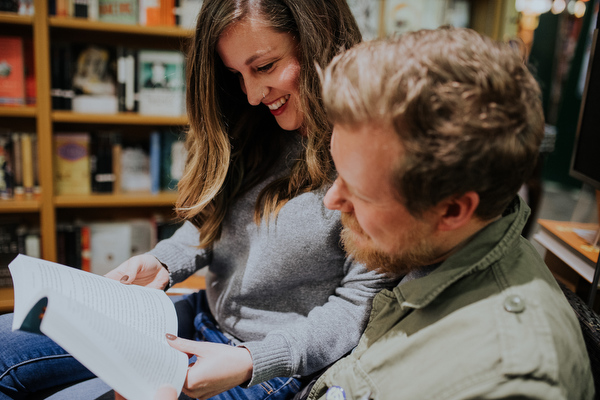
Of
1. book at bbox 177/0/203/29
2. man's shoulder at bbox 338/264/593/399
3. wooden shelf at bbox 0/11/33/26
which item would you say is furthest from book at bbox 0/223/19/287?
man's shoulder at bbox 338/264/593/399

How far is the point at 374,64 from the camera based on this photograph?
1.97 feet

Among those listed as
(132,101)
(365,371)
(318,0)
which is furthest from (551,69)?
(365,371)

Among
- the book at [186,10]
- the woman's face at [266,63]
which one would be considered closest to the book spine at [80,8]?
the book at [186,10]

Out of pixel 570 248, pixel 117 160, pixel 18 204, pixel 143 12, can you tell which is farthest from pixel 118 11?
pixel 570 248

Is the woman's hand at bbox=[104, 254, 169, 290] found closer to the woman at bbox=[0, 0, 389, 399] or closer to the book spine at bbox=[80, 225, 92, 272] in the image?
the woman at bbox=[0, 0, 389, 399]

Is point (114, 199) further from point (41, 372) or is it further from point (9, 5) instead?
point (41, 372)

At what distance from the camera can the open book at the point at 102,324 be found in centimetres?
Answer: 60

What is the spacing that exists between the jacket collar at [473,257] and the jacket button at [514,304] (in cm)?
6

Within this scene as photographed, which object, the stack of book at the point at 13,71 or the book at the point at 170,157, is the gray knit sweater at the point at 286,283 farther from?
the stack of book at the point at 13,71

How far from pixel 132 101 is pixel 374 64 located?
1.87 metres

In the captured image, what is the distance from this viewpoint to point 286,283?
1009 millimetres

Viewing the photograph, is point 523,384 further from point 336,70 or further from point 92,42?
point 92,42

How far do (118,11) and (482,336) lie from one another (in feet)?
7.08

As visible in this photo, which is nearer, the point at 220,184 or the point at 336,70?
the point at 336,70
